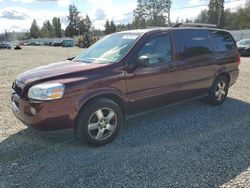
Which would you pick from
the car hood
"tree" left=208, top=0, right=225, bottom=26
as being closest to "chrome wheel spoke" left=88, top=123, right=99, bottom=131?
the car hood

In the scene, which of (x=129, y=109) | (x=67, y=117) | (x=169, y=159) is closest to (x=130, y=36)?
(x=129, y=109)

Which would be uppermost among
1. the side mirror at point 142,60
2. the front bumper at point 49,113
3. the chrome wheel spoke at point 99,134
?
the side mirror at point 142,60

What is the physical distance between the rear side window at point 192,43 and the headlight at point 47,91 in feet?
8.15

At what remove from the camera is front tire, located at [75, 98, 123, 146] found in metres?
3.89

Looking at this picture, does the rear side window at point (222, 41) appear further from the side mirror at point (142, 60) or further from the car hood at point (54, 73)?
the car hood at point (54, 73)

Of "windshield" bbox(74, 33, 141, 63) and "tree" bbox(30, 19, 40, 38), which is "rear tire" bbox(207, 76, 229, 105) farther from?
"tree" bbox(30, 19, 40, 38)

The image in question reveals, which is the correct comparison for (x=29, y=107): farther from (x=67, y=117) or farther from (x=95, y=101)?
(x=95, y=101)

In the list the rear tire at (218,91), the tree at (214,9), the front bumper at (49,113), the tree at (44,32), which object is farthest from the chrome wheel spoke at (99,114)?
the tree at (44,32)

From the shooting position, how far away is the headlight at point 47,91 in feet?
11.8

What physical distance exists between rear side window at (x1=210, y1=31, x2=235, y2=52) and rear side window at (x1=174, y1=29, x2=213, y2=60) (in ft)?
0.92

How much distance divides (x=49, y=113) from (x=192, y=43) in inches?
129

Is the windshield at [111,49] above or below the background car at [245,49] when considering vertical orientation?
above

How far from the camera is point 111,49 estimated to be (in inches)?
186

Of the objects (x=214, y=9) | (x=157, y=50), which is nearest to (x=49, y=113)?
(x=157, y=50)
